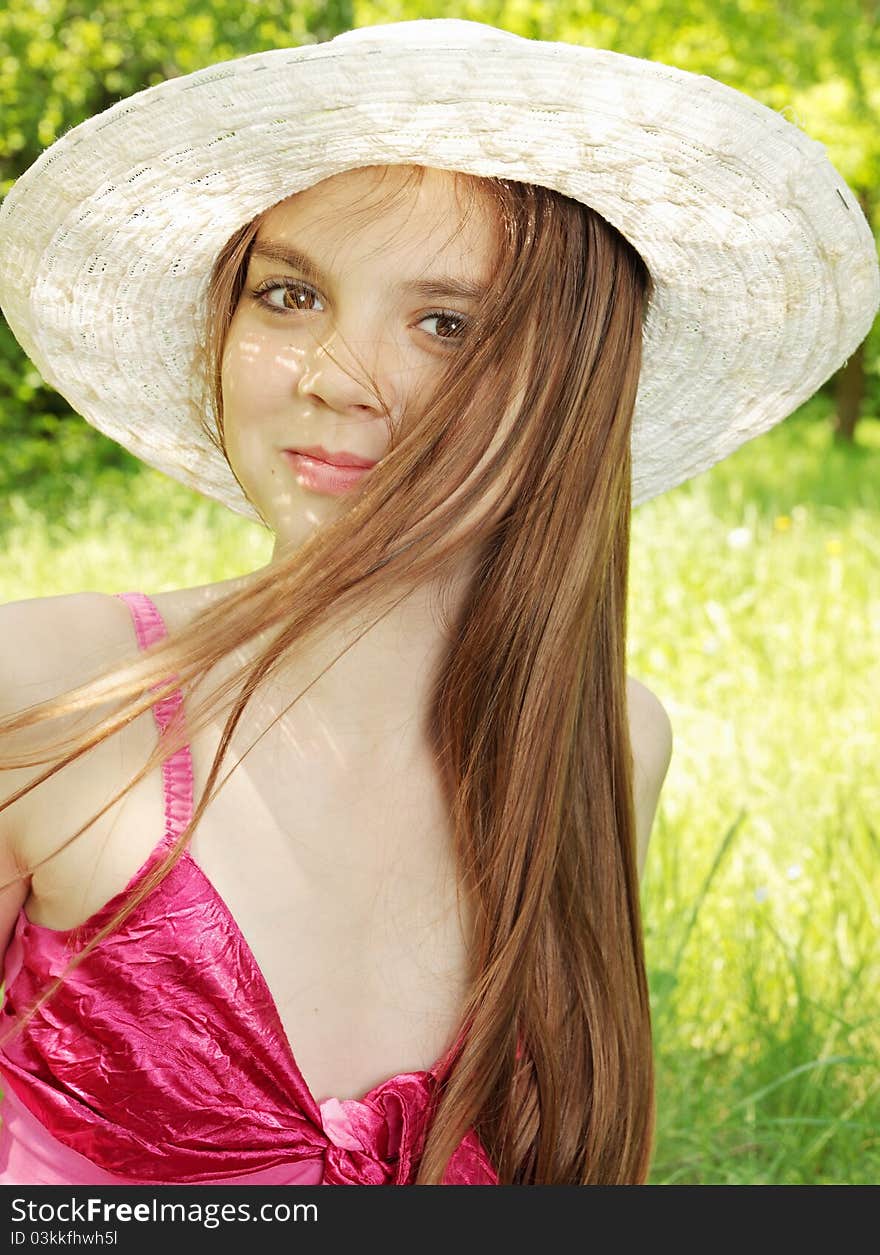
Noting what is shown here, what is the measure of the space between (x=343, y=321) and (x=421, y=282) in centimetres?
9

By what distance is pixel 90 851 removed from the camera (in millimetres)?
1495

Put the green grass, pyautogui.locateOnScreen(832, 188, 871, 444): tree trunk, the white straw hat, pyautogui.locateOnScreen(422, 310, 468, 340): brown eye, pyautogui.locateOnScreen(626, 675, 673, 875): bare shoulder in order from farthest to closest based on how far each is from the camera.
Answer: pyautogui.locateOnScreen(832, 188, 871, 444): tree trunk
the green grass
pyautogui.locateOnScreen(626, 675, 673, 875): bare shoulder
pyautogui.locateOnScreen(422, 310, 468, 340): brown eye
the white straw hat

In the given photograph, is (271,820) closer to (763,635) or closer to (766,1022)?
(766,1022)

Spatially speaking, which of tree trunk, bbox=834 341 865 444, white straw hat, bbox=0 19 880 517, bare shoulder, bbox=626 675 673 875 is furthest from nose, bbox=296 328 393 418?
tree trunk, bbox=834 341 865 444

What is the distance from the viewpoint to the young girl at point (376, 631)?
4.67ft

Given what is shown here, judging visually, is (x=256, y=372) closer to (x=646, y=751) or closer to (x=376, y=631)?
(x=376, y=631)

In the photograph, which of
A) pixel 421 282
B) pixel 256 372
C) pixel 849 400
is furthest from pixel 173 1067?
pixel 849 400

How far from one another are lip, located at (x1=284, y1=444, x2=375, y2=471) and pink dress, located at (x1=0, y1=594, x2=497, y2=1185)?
1.14ft

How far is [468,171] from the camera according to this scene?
A: 1.46 meters

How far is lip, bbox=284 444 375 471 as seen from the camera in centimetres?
147

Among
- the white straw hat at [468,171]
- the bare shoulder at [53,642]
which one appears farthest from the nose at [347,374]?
the bare shoulder at [53,642]

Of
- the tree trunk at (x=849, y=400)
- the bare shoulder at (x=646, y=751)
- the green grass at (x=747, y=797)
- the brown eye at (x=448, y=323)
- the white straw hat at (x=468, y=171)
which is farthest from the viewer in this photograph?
the tree trunk at (x=849, y=400)

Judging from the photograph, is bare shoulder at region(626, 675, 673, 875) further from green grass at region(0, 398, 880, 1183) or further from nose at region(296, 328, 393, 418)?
nose at region(296, 328, 393, 418)

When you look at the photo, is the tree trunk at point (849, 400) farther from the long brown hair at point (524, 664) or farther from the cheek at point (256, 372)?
the cheek at point (256, 372)
